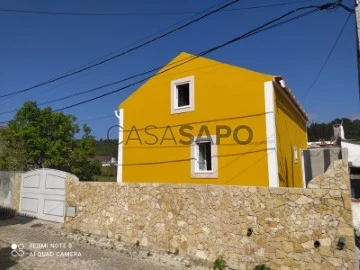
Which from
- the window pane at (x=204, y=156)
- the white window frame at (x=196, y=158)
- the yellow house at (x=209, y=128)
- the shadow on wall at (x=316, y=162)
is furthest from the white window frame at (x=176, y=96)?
the shadow on wall at (x=316, y=162)

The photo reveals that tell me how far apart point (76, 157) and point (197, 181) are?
10525mm

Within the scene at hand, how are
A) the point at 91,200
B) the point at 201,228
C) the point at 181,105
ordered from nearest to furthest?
the point at 201,228, the point at 91,200, the point at 181,105

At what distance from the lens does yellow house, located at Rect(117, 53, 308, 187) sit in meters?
10.3

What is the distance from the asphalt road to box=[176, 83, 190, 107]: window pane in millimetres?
6705

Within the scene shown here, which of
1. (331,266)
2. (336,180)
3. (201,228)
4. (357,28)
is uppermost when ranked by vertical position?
(357,28)

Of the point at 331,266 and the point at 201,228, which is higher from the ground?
the point at 201,228

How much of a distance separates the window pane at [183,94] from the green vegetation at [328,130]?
34.0 meters

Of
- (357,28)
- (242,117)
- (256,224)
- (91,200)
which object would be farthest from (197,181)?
(357,28)

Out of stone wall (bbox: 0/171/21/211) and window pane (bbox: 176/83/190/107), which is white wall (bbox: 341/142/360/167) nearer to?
window pane (bbox: 176/83/190/107)

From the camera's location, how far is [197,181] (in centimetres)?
1141

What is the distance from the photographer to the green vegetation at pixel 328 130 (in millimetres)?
40594

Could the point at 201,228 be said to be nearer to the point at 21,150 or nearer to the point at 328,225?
the point at 328,225

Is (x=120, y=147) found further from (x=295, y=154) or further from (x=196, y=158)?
(x=295, y=154)

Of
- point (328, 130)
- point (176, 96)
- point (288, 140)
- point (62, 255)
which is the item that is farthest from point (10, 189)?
point (328, 130)
